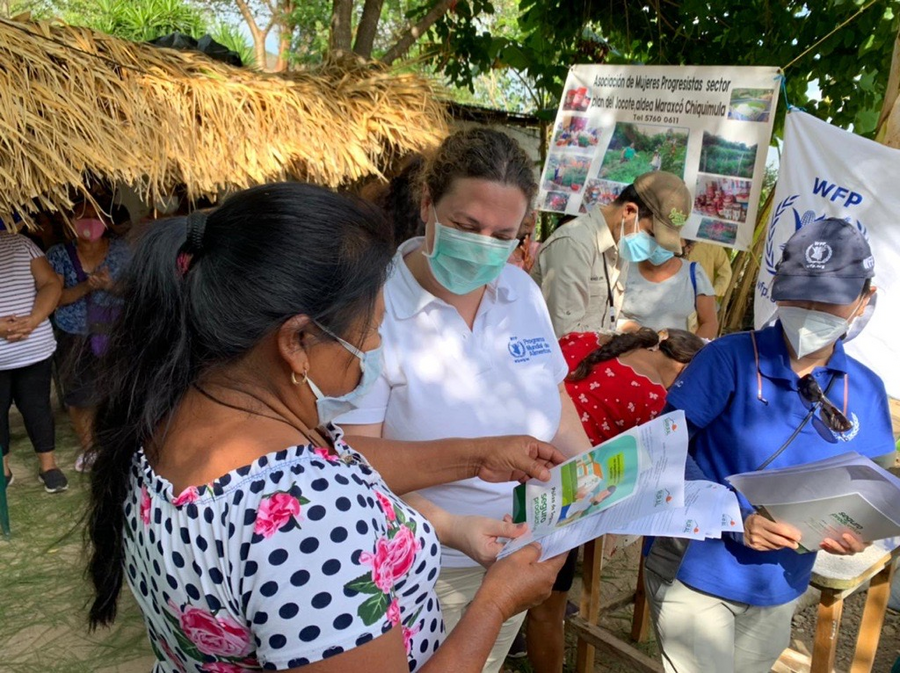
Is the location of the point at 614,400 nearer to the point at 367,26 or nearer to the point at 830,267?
the point at 830,267

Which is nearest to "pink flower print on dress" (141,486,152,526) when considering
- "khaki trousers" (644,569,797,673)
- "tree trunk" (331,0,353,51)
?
"khaki trousers" (644,569,797,673)

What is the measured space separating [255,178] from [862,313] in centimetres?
401

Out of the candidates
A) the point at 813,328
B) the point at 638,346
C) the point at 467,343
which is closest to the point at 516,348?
the point at 467,343

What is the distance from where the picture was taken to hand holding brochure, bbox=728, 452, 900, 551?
4.77 feet

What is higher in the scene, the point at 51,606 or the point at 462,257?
the point at 462,257

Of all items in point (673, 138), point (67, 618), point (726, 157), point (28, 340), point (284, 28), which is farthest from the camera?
point (284, 28)

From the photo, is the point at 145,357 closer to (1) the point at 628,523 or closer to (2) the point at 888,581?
(1) the point at 628,523

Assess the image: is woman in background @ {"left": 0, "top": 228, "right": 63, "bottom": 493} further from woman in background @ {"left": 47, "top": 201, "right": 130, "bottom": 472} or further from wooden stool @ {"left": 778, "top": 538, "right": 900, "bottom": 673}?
wooden stool @ {"left": 778, "top": 538, "right": 900, "bottom": 673}

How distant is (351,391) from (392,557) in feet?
→ 0.88

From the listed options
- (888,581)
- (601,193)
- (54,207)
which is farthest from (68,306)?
(888,581)

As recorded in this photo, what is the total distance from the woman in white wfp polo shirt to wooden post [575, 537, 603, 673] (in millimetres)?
737

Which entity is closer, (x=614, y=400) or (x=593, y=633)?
(x=593, y=633)

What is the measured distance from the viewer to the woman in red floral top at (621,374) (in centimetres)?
274

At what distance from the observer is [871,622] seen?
2.37 metres
